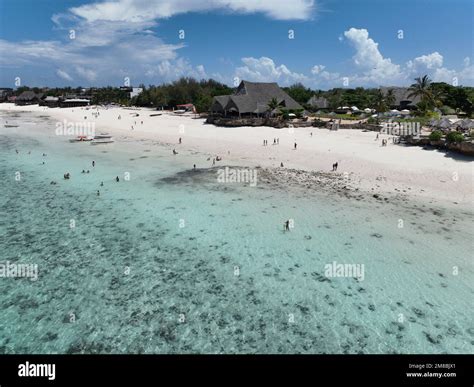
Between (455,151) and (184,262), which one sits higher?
(455,151)

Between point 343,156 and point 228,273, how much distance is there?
21105mm

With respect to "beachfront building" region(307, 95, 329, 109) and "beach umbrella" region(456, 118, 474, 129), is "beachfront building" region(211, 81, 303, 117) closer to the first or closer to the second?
"beachfront building" region(307, 95, 329, 109)

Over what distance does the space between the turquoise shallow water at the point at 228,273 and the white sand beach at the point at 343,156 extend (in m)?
3.68

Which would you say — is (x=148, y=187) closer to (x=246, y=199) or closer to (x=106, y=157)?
(x=246, y=199)

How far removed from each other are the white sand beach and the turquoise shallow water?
3680 millimetres

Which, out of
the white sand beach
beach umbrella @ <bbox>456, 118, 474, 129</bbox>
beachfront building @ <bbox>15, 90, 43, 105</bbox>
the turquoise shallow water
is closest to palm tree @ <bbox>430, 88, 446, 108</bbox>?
beach umbrella @ <bbox>456, 118, 474, 129</bbox>

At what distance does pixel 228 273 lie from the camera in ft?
45.4

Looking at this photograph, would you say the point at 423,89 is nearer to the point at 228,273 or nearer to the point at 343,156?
the point at 343,156

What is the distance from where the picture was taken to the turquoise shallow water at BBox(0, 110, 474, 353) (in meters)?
10.3

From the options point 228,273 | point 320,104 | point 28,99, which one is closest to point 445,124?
point 228,273

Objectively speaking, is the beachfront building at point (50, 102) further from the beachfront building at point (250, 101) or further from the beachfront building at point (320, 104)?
the beachfront building at point (320, 104)
